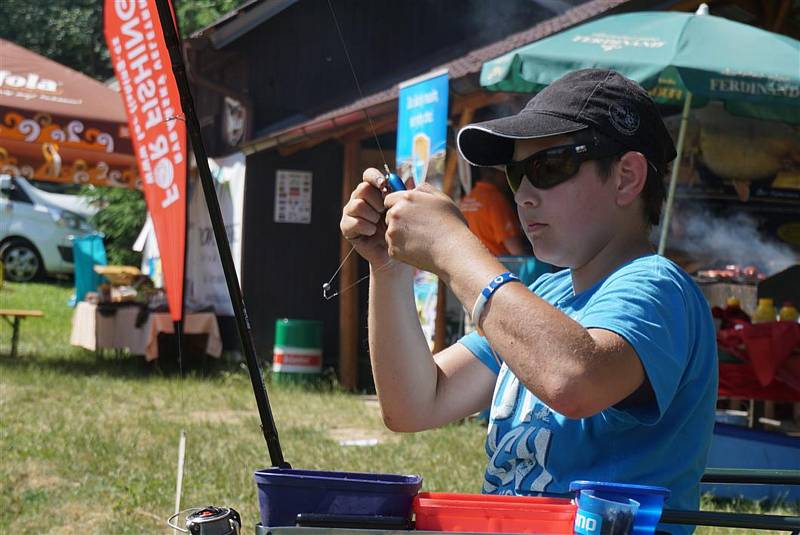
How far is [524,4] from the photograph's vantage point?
9.25 m

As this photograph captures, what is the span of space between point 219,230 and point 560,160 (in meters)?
0.67

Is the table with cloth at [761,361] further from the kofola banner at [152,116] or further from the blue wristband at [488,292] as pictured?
the blue wristband at [488,292]

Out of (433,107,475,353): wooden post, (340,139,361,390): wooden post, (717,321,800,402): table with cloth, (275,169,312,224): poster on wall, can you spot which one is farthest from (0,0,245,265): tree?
(717,321,800,402): table with cloth

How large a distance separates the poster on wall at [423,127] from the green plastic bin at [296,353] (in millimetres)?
3243

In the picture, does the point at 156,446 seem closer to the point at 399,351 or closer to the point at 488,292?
the point at 399,351

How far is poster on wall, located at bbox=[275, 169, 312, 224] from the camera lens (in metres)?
12.0

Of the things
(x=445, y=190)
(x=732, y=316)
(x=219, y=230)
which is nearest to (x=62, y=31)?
(x=445, y=190)

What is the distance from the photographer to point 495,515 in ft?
4.87

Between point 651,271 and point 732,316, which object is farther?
point 732,316

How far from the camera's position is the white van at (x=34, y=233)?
22250 mm

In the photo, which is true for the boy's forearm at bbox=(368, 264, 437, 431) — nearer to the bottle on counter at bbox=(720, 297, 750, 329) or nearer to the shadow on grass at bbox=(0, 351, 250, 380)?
the bottle on counter at bbox=(720, 297, 750, 329)

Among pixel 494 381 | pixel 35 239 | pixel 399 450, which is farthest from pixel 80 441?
pixel 35 239

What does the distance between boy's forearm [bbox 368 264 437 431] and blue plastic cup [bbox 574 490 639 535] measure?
72 cm

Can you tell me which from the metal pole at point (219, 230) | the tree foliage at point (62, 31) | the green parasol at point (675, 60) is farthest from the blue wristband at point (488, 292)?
the tree foliage at point (62, 31)
